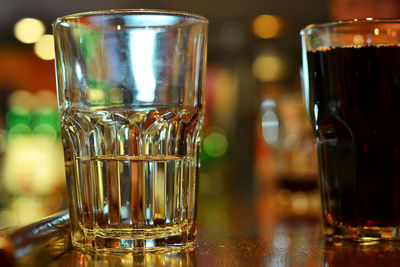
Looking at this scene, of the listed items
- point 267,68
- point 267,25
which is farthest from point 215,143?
point 267,25

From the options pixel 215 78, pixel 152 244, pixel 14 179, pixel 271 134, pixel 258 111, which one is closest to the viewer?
pixel 152 244

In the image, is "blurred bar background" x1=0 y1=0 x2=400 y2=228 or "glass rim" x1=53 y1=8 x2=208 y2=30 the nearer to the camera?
"glass rim" x1=53 y1=8 x2=208 y2=30

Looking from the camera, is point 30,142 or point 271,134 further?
point 30,142

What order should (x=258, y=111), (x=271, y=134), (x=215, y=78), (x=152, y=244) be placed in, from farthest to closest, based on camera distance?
(x=215, y=78), (x=258, y=111), (x=271, y=134), (x=152, y=244)

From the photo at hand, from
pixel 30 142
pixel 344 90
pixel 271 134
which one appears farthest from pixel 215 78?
pixel 344 90

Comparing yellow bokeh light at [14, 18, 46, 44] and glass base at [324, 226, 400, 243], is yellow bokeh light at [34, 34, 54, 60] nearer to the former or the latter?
yellow bokeh light at [14, 18, 46, 44]

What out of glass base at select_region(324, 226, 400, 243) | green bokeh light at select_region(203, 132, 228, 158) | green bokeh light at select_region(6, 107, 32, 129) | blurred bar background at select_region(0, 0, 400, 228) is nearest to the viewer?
glass base at select_region(324, 226, 400, 243)

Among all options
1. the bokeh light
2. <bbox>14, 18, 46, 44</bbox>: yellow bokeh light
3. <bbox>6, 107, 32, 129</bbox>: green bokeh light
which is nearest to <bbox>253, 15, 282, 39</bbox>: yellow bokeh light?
the bokeh light

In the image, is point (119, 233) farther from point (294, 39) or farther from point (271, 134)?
point (294, 39)

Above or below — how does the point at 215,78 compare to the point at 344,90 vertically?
above
